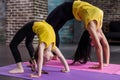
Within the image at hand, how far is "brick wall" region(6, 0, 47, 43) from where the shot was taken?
7777mm

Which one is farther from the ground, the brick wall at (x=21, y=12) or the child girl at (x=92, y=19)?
the child girl at (x=92, y=19)

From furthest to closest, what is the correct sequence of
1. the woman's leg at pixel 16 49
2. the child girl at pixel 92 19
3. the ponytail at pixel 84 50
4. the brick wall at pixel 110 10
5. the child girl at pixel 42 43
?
1. the brick wall at pixel 110 10
2. the ponytail at pixel 84 50
3. the child girl at pixel 92 19
4. the woman's leg at pixel 16 49
5. the child girl at pixel 42 43

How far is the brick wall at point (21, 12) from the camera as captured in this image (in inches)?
306

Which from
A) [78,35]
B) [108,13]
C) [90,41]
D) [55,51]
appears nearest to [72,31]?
[78,35]

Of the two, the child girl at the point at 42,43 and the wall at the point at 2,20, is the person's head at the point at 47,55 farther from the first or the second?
the wall at the point at 2,20

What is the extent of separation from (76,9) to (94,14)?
11.0 inches

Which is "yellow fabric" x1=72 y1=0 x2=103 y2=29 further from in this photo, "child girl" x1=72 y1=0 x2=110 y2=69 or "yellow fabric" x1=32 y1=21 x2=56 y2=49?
"yellow fabric" x1=32 y1=21 x2=56 y2=49

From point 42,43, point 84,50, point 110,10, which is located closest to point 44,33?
point 42,43

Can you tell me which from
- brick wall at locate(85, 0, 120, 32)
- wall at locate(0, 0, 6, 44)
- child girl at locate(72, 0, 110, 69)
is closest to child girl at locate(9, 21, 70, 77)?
child girl at locate(72, 0, 110, 69)

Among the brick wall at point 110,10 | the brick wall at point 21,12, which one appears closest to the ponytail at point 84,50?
the brick wall at point 21,12

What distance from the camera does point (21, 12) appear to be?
25.9 feet

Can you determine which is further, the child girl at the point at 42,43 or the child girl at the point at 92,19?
the child girl at the point at 92,19

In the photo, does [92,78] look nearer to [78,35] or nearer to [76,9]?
[76,9]

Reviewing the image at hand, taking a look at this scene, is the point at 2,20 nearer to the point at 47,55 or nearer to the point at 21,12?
the point at 21,12
